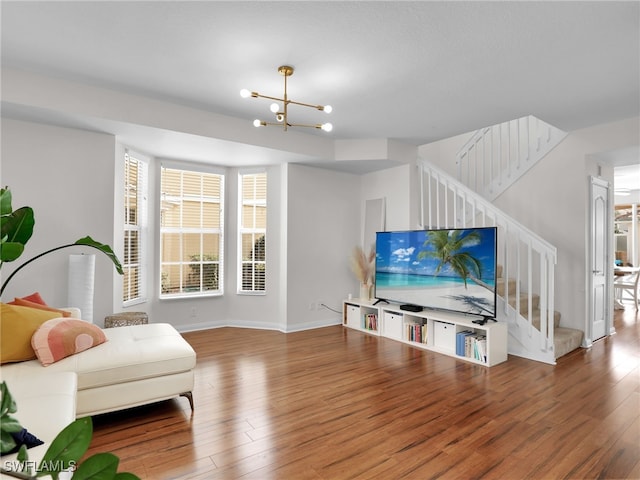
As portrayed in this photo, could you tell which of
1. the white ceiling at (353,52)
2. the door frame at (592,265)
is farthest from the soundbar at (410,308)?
the white ceiling at (353,52)

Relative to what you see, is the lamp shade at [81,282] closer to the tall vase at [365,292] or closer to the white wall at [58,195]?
the white wall at [58,195]

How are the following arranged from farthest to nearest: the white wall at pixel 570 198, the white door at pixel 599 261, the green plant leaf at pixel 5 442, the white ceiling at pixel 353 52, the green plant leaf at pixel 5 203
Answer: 1. the white door at pixel 599 261
2. the white wall at pixel 570 198
3. the white ceiling at pixel 353 52
4. the green plant leaf at pixel 5 203
5. the green plant leaf at pixel 5 442

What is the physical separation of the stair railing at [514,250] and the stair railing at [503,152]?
597mm

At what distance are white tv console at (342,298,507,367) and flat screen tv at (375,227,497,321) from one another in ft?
0.49

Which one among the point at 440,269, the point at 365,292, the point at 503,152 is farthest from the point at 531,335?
the point at 503,152

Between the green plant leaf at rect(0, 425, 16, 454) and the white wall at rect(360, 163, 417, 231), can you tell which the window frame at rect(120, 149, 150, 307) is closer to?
the white wall at rect(360, 163, 417, 231)

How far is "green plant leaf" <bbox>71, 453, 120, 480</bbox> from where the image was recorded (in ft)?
1.95

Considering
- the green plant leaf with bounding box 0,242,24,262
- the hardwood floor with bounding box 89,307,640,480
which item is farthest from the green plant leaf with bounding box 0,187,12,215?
the hardwood floor with bounding box 89,307,640,480

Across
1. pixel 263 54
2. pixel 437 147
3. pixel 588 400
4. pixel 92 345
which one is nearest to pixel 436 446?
pixel 588 400

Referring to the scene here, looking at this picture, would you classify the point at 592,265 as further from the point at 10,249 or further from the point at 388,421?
the point at 10,249

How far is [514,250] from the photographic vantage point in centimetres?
553

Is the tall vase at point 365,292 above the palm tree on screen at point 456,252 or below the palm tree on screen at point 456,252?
below

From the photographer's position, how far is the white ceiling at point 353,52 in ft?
7.75

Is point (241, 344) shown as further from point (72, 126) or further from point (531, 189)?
point (531, 189)
